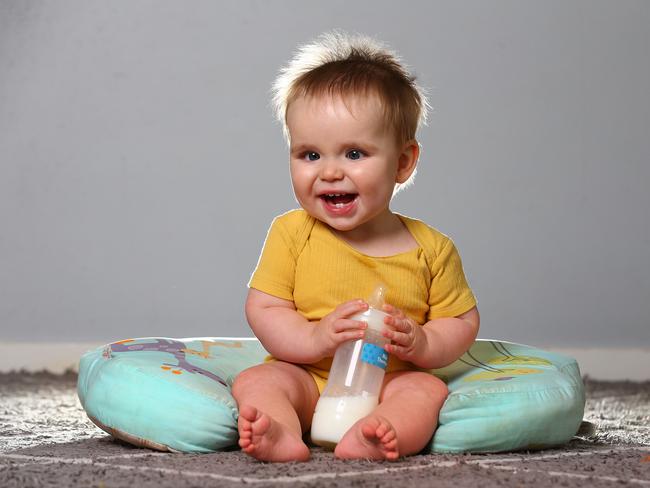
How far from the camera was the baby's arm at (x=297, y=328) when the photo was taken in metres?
1.49

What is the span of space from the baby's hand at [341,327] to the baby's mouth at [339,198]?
0.22m

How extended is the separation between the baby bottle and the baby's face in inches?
7.0

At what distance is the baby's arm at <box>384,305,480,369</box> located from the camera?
1.52 metres

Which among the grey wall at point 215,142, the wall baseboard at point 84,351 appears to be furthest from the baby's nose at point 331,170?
the wall baseboard at point 84,351

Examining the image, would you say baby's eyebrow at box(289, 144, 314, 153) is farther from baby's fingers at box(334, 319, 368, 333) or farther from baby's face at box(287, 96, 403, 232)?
baby's fingers at box(334, 319, 368, 333)

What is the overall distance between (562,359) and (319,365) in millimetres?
475

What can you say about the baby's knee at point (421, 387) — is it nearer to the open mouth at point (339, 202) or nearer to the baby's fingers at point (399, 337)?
the baby's fingers at point (399, 337)

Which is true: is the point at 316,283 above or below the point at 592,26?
below

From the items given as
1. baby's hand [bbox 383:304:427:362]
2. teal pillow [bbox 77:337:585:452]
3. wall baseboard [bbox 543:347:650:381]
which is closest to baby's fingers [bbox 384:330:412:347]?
baby's hand [bbox 383:304:427:362]

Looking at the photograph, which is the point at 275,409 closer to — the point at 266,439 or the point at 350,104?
the point at 266,439

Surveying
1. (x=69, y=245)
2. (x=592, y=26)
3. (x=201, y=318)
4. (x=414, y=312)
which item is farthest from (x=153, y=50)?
(x=414, y=312)

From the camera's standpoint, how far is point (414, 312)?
170 cm

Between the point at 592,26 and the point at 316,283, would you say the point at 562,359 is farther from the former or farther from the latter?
the point at 592,26

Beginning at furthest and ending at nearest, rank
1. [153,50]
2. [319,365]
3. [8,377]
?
1. [153,50]
2. [8,377]
3. [319,365]
